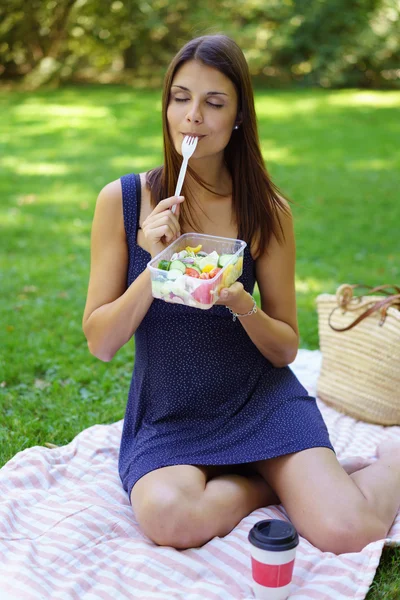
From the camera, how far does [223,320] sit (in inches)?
100

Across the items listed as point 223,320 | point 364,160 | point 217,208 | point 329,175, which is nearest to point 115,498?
point 223,320

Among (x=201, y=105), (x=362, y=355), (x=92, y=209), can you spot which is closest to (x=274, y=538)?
(x=201, y=105)

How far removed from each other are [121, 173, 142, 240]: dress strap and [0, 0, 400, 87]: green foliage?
11665 millimetres

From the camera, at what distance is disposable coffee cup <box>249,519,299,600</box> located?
6.20 feet

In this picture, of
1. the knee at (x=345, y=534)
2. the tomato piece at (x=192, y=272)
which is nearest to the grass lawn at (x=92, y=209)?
the knee at (x=345, y=534)

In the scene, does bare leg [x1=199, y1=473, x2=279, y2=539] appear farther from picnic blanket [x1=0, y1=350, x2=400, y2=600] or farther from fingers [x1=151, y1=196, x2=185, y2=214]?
fingers [x1=151, y1=196, x2=185, y2=214]

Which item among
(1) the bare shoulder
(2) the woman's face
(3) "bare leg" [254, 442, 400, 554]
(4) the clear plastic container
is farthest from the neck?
(3) "bare leg" [254, 442, 400, 554]

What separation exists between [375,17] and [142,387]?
1330 centimetres

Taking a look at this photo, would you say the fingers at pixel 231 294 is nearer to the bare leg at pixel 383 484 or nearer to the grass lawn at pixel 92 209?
the bare leg at pixel 383 484

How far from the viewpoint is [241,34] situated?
44.6 ft

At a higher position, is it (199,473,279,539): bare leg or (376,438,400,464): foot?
(199,473,279,539): bare leg

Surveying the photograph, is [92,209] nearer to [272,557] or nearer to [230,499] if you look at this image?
[230,499]

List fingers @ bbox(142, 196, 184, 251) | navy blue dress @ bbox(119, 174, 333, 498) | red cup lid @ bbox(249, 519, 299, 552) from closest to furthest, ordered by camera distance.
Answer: red cup lid @ bbox(249, 519, 299, 552), fingers @ bbox(142, 196, 184, 251), navy blue dress @ bbox(119, 174, 333, 498)

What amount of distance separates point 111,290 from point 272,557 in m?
1.02
